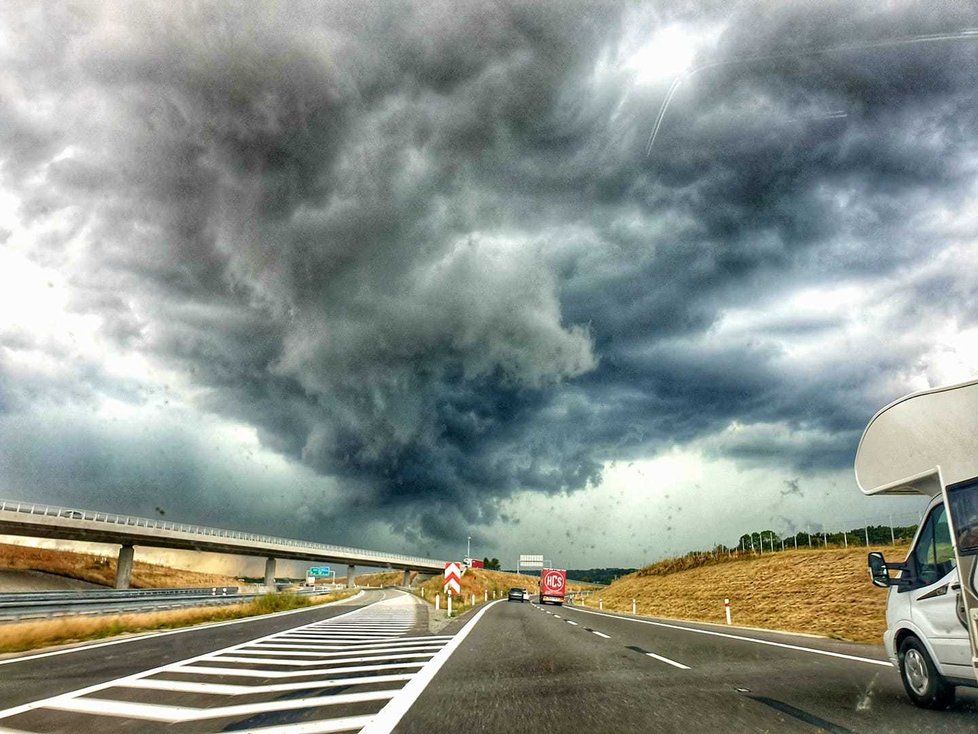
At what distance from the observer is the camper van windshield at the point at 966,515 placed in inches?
209

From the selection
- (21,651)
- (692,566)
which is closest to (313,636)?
(21,651)

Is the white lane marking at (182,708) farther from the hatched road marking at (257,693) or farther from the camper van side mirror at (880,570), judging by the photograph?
the camper van side mirror at (880,570)

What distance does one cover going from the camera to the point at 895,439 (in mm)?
6340

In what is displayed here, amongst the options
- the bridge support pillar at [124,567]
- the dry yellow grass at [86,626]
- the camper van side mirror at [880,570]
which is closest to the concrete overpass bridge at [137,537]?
Result: the bridge support pillar at [124,567]

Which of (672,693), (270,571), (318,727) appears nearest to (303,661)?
(318,727)

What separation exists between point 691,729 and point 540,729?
1265 millimetres

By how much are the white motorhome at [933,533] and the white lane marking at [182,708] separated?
558 centimetres

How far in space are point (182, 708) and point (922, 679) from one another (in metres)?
7.57

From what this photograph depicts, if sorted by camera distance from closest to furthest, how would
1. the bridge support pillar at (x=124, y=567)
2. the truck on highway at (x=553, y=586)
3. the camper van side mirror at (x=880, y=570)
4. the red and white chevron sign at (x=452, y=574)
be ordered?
A: the camper van side mirror at (x=880, y=570) → the red and white chevron sign at (x=452, y=574) → the truck on highway at (x=553, y=586) → the bridge support pillar at (x=124, y=567)

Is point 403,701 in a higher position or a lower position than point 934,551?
lower

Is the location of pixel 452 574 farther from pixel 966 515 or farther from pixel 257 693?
pixel 966 515

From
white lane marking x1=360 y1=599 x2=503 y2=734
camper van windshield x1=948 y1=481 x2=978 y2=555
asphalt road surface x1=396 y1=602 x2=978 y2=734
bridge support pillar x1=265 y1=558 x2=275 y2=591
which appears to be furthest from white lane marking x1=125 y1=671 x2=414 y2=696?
bridge support pillar x1=265 y1=558 x2=275 y2=591

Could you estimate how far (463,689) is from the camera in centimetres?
736

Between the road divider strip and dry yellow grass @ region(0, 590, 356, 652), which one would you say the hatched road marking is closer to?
the road divider strip
